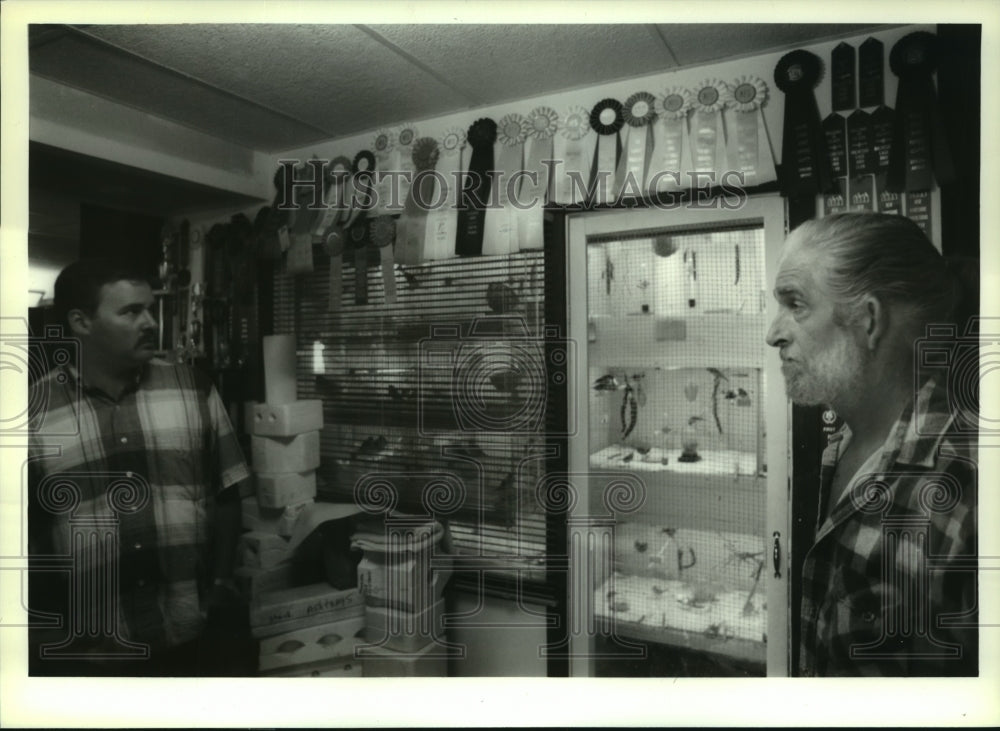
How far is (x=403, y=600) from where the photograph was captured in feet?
5.30

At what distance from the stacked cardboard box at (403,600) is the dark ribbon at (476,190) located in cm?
80

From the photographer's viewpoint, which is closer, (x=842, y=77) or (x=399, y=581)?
(x=842, y=77)

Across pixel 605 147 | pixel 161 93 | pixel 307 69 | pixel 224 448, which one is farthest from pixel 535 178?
pixel 224 448

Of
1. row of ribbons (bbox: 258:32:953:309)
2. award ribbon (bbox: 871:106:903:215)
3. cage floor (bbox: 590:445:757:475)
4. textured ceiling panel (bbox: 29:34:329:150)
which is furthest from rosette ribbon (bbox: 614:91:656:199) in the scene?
textured ceiling panel (bbox: 29:34:329:150)

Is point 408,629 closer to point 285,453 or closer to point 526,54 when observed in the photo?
point 285,453

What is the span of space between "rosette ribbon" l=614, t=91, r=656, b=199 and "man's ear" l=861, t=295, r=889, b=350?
0.62m

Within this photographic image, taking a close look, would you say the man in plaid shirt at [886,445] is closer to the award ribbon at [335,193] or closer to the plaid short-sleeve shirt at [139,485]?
the award ribbon at [335,193]

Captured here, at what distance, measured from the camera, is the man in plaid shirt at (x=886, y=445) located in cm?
131

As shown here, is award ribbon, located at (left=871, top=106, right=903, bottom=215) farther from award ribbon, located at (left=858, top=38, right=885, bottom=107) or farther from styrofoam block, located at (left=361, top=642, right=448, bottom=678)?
styrofoam block, located at (left=361, top=642, right=448, bottom=678)

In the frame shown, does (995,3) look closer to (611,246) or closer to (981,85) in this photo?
(981,85)

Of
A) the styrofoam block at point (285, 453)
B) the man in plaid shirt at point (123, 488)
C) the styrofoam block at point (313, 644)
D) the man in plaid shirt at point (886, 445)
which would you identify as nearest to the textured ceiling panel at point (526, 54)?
the man in plaid shirt at point (886, 445)

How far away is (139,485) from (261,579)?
45 cm

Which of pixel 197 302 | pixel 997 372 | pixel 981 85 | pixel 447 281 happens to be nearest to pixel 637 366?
pixel 447 281

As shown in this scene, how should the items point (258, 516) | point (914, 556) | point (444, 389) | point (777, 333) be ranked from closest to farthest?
1. point (914, 556)
2. point (777, 333)
3. point (444, 389)
4. point (258, 516)
